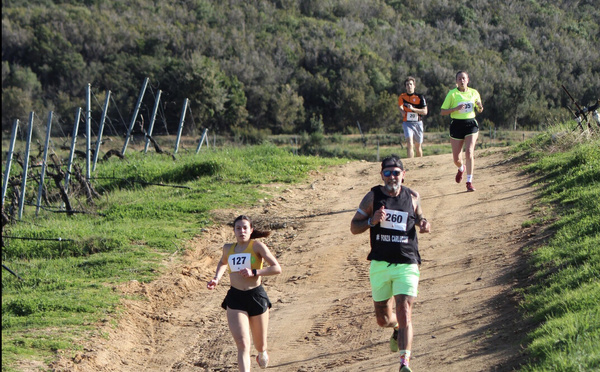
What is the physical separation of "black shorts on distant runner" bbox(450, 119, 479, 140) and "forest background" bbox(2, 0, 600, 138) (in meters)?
22.7

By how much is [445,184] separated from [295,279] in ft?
15.2

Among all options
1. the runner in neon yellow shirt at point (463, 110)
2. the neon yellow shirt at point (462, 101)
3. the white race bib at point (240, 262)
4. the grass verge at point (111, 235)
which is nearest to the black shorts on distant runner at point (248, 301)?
the white race bib at point (240, 262)

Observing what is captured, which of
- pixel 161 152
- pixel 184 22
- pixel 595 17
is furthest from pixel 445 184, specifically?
pixel 184 22

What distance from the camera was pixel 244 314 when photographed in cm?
745

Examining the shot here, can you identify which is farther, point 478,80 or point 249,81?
→ point 249,81

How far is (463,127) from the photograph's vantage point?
12719mm

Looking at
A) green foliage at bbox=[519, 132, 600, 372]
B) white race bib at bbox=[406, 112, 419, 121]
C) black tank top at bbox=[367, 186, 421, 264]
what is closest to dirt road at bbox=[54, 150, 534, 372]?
green foliage at bbox=[519, 132, 600, 372]

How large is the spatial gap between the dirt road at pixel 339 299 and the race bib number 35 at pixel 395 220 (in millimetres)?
1339

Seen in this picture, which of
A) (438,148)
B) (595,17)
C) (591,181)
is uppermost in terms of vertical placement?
(595,17)

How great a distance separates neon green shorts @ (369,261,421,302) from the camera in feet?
22.7

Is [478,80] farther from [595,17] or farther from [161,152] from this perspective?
[161,152]

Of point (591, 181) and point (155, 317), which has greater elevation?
point (591, 181)

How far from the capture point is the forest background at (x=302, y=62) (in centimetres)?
3941

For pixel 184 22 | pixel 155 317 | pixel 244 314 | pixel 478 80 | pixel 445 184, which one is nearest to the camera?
pixel 244 314
